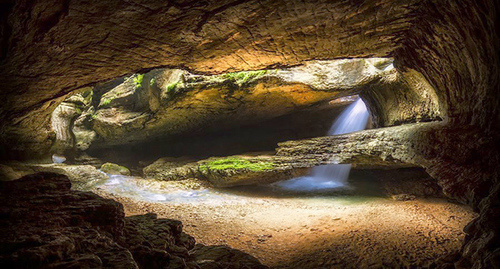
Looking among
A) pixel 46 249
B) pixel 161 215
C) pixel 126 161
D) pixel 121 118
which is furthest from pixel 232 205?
pixel 126 161

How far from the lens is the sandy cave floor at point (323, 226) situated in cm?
468

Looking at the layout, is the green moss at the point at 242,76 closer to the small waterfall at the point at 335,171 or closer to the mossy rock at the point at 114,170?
the small waterfall at the point at 335,171

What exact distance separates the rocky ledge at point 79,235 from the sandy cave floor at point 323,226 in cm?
176

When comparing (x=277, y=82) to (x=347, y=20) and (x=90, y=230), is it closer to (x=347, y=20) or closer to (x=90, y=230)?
(x=347, y=20)

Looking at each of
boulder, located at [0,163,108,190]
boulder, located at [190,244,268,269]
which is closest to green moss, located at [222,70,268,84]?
boulder, located at [190,244,268,269]

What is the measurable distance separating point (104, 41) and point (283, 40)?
359cm

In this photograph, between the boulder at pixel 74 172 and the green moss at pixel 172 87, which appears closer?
the boulder at pixel 74 172

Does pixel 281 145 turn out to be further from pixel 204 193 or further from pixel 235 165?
pixel 204 193

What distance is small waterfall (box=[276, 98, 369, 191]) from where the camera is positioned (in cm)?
1323

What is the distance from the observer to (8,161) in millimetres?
9812

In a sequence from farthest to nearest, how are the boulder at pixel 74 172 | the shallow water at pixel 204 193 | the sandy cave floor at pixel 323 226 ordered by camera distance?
1. the shallow water at pixel 204 193
2. the boulder at pixel 74 172
3. the sandy cave floor at pixel 323 226

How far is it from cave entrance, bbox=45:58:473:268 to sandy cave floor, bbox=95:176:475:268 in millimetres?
40

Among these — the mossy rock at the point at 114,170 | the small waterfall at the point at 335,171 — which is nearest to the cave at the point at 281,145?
the small waterfall at the point at 335,171

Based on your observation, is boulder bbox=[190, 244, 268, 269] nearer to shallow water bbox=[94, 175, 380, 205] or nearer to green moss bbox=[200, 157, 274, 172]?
shallow water bbox=[94, 175, 380, 205]
